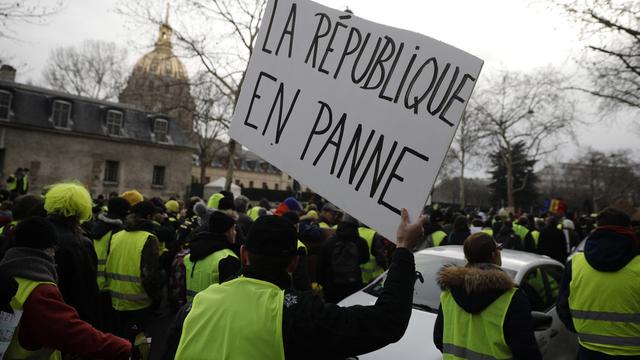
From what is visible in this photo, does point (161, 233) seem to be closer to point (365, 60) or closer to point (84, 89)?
point (365, 60)

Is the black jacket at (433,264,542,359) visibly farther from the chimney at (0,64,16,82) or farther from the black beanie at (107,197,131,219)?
the chimney at (0,64,16,82)

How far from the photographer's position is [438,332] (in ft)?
10.8

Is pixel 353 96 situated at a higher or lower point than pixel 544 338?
higher

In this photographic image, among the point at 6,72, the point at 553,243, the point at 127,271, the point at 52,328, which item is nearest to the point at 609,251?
the point at 52,328

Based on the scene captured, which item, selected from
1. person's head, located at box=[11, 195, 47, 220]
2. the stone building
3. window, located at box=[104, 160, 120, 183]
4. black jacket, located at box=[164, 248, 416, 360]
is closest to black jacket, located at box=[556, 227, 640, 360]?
black jacket, located at box=[164, 248, 416, 360]

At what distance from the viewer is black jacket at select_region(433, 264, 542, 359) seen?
9.30 feet

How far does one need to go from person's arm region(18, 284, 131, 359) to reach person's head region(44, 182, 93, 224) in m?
1.20

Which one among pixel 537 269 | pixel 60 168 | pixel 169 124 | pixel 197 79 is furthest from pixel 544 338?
pixel 169 124

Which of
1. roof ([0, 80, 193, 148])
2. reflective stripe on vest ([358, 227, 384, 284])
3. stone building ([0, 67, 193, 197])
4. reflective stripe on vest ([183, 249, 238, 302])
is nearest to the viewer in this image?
reflective stripe on vest ([183, 249, 238, 302])

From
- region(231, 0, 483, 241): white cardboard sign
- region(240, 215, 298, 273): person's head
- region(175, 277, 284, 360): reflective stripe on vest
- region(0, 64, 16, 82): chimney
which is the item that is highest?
region(0, 64, 16, 82): chimney

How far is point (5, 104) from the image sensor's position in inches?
1131

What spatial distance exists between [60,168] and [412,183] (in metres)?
33.9

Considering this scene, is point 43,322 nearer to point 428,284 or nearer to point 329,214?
point 428,284

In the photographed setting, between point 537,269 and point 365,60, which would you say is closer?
point 365,60
